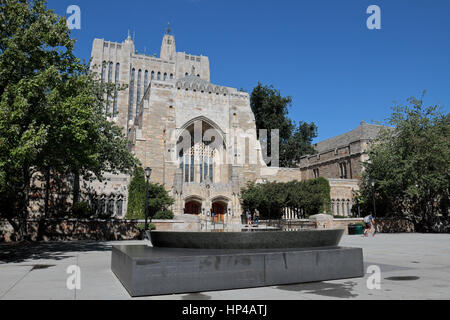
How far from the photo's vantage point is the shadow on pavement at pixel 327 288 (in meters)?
5.22

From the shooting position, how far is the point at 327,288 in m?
5.70

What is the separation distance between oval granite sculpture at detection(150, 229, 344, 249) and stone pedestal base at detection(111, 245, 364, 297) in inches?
6.9

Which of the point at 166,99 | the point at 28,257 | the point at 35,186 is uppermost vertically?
the point at 166,99

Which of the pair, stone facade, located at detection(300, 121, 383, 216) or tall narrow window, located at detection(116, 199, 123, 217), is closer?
tall narrow window, located at detection(116, 199, 123, 217)

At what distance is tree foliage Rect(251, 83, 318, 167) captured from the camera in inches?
1937

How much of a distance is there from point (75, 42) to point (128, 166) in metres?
8.81

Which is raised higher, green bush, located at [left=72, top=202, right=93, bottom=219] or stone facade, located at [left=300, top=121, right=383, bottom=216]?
stone facade, located at [left=300, top=121, right=383, bottom=216]

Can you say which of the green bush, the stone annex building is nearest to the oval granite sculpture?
the green bush

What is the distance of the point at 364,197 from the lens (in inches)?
1225

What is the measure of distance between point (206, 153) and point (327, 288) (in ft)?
102

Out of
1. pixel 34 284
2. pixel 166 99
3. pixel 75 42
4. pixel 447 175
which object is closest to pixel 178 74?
pixel 166 99

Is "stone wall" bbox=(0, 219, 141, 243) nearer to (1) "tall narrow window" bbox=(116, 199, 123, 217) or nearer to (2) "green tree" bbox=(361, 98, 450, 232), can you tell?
(1) "tall narrow window" bbox=(116, 199, 123, 217)

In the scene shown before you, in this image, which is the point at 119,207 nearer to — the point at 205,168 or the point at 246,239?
the point at 205,168

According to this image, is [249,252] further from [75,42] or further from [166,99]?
[166,99]
